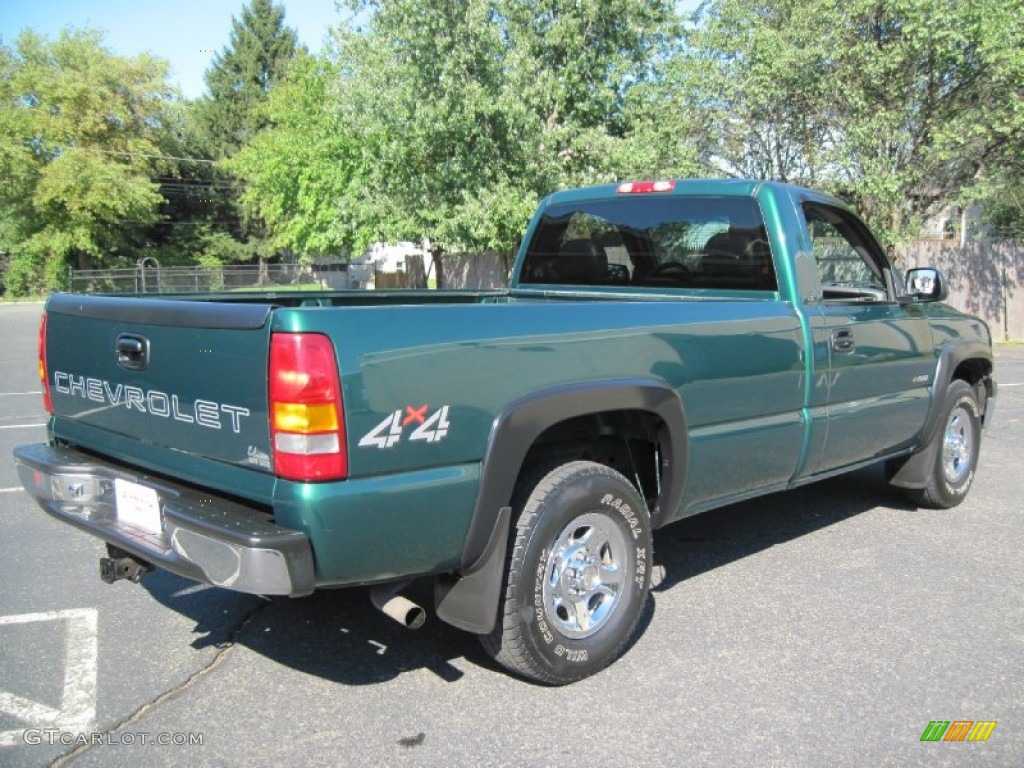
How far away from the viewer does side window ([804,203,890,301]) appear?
4.73m

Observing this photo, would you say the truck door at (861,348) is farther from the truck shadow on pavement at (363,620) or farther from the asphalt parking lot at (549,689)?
the truck shadow on pavement at (363,620)

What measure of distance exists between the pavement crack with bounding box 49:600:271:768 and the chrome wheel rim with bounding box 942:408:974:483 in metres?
4.36

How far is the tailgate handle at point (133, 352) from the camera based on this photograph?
10.2ft

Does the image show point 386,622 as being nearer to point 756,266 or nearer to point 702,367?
point 702,367

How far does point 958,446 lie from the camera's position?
586 centimetres

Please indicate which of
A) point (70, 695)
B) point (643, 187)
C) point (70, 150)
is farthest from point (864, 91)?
point (70, 150)

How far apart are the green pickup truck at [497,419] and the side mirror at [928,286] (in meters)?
0.02

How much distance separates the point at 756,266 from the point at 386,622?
247 centimetres

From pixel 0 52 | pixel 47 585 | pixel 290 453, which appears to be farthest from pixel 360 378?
pixel 0 52

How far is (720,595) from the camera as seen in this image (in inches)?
169

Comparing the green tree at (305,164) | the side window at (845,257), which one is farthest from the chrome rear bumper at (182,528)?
the green tree at (305,164)

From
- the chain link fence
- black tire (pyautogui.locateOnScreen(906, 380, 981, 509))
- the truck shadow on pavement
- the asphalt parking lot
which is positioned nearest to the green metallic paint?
the asphalt parking lot

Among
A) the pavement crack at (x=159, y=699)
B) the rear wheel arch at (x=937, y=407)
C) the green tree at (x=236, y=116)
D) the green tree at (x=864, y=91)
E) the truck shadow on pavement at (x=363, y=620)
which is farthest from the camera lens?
the green tree at (x=236, y=116)

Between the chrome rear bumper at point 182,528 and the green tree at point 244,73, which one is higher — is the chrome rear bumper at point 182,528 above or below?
below
